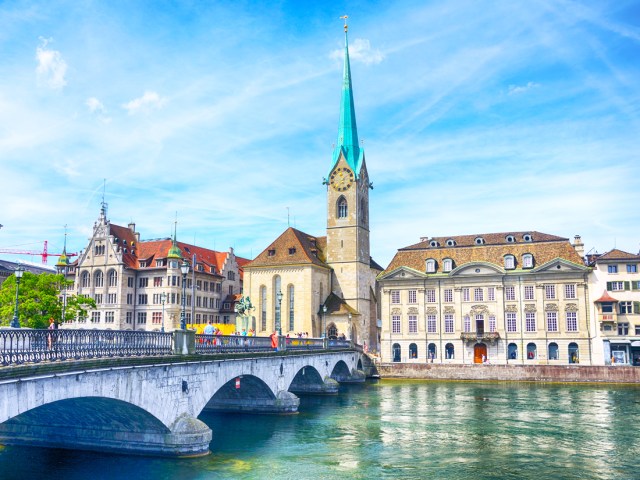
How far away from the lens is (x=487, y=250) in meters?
78.4

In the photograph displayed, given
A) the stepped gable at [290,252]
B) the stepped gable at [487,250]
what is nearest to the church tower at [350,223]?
the stepped gable at [290,252]

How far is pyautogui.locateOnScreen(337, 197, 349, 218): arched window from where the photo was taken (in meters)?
88.9

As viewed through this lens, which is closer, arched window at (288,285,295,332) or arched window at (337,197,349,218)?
arched window at (288,285,295,332)

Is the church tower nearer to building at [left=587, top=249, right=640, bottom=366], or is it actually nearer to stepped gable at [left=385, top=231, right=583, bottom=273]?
stepped gable at [left=385, top=231, right=583, bottom=273]

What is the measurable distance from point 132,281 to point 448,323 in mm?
42080

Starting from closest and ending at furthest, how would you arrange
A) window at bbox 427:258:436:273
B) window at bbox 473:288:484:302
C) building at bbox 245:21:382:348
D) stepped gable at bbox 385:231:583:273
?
stepped gable at bbox 385:231:583:273 → window at bbox 473:288:484:302 → window at bbox 427:258:436:273 → building at bbox 245:21:382:348

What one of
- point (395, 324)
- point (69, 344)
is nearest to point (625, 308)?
point (395, 324)

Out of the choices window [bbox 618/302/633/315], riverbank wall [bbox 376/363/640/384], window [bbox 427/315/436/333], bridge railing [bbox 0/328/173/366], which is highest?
window [bbox 618/302/633/315]

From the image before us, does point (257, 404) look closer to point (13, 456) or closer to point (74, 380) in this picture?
point (13, 456)

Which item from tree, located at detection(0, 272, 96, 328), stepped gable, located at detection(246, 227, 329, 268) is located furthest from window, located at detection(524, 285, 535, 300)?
tree, located at detection(0, 272, 96, 328)

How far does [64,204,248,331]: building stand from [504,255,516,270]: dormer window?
38981mm

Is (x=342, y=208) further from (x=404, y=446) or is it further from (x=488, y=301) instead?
(x=404, y=446)

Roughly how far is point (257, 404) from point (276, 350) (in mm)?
3771

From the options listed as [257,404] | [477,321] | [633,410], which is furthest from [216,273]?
[633,410]
